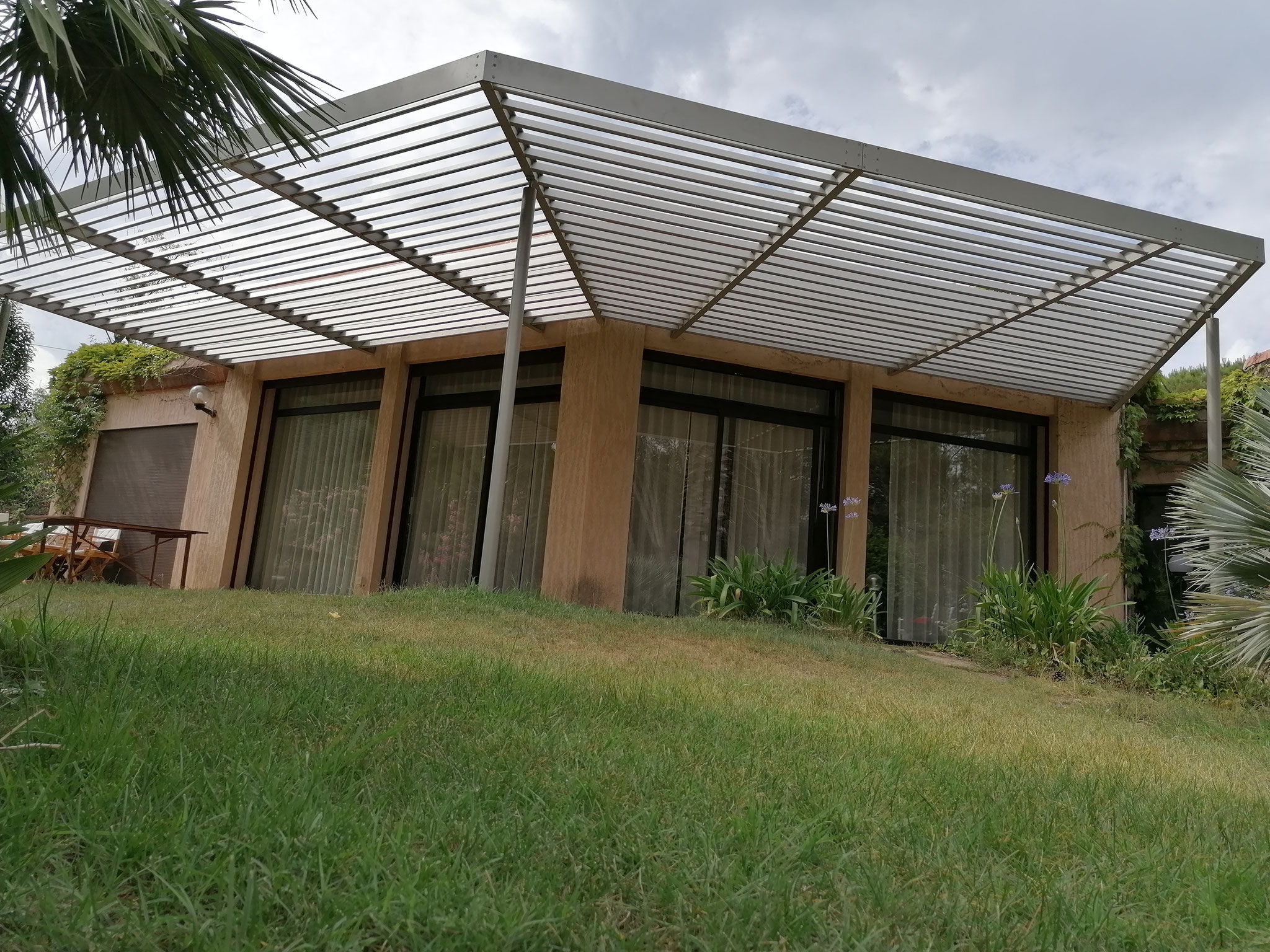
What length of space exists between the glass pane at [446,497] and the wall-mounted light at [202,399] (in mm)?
3453

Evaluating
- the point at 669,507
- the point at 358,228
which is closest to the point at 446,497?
the point at 669,507

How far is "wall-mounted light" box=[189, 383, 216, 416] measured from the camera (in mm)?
12781

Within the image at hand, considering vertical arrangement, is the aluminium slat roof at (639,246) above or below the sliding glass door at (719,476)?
above

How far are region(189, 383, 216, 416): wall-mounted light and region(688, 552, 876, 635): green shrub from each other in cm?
773

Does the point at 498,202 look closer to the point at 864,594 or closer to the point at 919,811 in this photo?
the point at 864,594

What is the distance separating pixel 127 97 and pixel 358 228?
4.56 meters

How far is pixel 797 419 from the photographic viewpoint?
11258 mm

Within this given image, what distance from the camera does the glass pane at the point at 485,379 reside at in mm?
11000

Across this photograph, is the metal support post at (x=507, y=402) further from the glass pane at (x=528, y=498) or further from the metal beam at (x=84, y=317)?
Answer: the metal beam at (x=84, y=317)

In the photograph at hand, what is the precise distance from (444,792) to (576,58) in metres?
6.48

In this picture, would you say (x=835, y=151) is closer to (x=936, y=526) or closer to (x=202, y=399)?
(x=936, y=526)

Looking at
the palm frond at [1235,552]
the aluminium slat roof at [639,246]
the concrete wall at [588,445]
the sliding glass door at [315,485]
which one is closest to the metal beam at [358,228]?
the aluminium slat roof at [639,246]

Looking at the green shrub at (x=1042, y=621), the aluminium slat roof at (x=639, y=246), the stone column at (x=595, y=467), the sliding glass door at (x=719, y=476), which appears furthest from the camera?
the sliding glass door at (x=719, y=476)

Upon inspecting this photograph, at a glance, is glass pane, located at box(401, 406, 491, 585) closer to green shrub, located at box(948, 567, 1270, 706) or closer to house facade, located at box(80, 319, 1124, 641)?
house facade, located at box(80, 319, 1124, 641)
